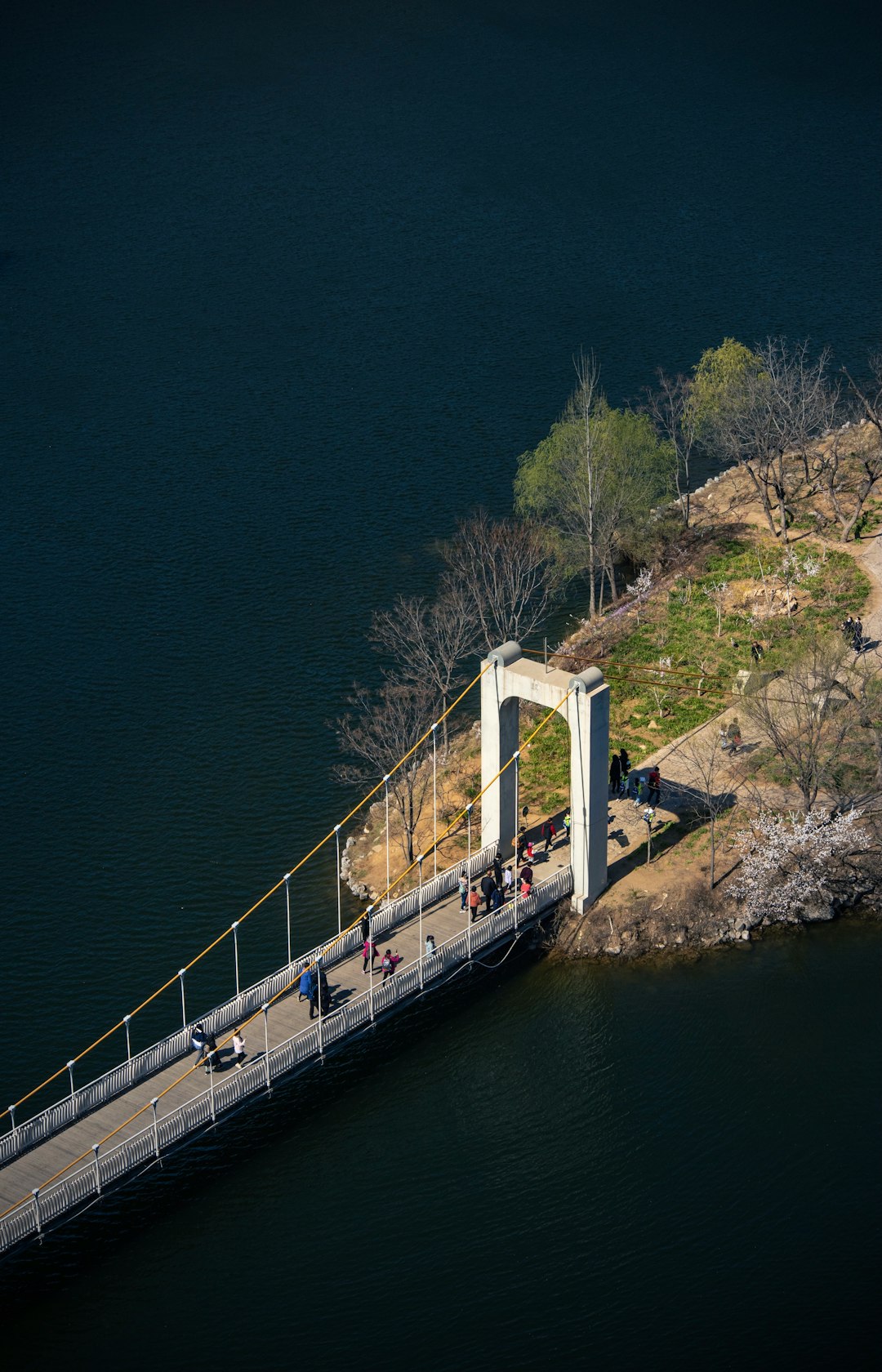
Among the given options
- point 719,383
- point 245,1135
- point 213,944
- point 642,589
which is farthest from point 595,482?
point 245,1135

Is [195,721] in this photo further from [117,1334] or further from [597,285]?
[597,285]

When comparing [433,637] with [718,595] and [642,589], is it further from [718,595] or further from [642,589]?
[718,595]

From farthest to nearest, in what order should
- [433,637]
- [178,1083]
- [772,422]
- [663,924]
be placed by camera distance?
[772,422]
[433,637]
[663,924]
[178,1083]

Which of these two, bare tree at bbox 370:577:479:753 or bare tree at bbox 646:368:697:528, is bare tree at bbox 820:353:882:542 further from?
bare tree at bbox 370:577:479:753

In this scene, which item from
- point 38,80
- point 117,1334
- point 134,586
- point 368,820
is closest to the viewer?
point 117,1334

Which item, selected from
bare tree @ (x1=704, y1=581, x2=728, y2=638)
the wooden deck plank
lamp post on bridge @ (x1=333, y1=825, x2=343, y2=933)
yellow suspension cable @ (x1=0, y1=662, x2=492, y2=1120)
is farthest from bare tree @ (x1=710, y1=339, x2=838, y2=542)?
the wooden deck plank

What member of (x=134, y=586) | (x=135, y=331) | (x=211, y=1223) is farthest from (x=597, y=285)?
(x=211, y=1223)
